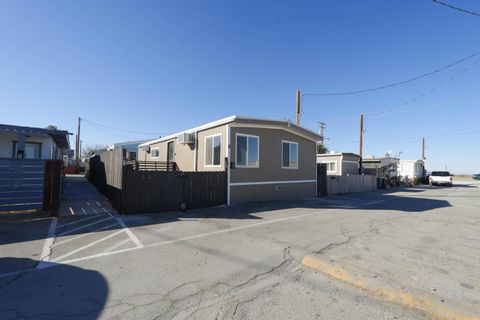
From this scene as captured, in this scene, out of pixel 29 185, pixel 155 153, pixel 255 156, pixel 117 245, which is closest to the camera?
pixel 117 245

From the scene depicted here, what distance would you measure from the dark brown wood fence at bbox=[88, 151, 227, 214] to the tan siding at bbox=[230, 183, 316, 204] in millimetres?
727

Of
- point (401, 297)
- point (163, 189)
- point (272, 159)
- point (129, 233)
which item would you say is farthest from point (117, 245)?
point (272, 159)

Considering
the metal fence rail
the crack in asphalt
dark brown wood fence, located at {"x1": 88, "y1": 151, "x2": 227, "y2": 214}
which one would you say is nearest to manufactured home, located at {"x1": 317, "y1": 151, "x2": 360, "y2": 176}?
the metal fence rail

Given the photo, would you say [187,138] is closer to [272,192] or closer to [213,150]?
[213,150]

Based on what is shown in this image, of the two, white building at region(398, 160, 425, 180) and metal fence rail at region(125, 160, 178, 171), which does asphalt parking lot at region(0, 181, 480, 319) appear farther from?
white building at region(398, 160, 425, 180)

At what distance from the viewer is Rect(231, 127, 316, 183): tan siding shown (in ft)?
36.8

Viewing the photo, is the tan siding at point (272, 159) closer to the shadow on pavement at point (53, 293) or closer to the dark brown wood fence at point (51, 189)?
the dark brown wood fence at point (51, 189)

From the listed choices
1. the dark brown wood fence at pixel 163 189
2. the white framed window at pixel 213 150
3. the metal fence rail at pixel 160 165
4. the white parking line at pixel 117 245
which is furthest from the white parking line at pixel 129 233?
the metal fence rail at pixel 160 165

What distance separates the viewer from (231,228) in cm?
691

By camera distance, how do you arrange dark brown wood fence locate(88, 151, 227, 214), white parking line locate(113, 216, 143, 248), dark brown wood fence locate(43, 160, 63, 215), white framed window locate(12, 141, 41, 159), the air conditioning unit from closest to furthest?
1. white parking line locate(113, 216, 143, 248)
2. dark brown wood fence locate(43, 160, 63, 215)
3. dark brown wood fence locate(88, 151, 227, 214)
4. white framed window locate(12, 141, 41, 159)
5. the air conditioning unit

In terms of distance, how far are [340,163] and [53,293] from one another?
2253cm

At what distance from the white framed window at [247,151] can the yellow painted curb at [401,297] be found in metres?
7.35

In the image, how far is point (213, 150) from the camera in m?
12.0

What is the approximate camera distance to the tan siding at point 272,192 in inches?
439
